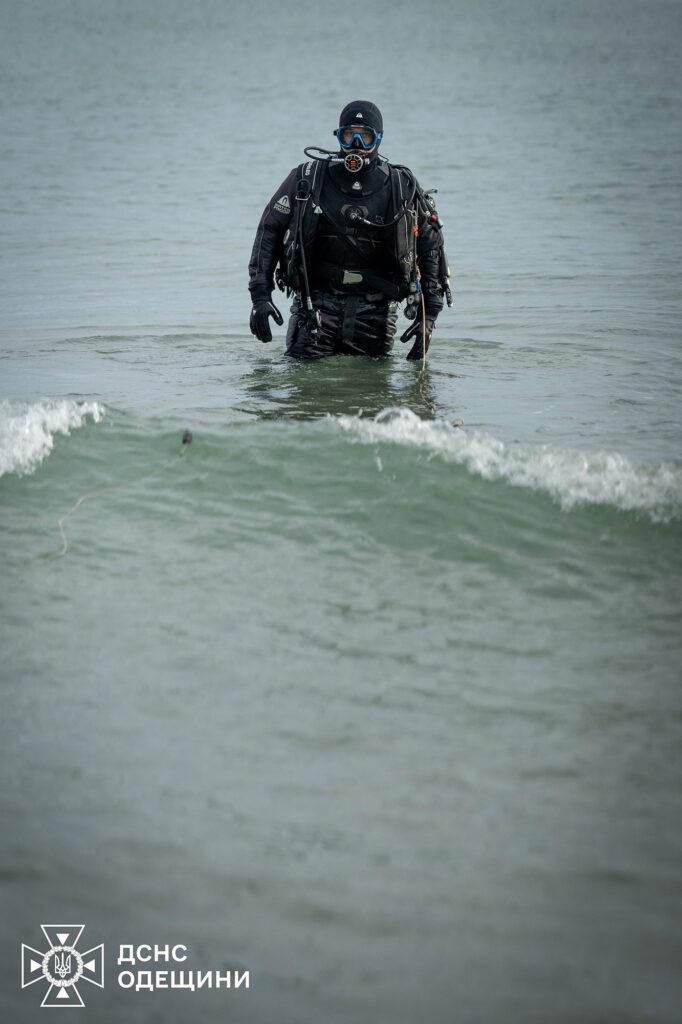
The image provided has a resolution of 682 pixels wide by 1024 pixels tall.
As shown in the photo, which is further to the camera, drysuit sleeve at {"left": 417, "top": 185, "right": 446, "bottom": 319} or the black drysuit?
drysuit sleeve at {"left": 417, "top": 185, "right": 446, "bottom": 319}

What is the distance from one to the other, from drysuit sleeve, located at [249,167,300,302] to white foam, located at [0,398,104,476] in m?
1.39

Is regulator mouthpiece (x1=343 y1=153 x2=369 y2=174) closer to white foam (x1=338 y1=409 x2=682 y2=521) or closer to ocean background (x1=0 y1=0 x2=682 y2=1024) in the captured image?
ocean background (x1=0 y1=0 x2=682 y2=1024)

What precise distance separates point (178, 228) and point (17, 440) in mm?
12292

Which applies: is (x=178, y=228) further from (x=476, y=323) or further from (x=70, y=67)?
(x=70, y=67)

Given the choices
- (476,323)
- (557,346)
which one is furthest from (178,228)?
(557,346)

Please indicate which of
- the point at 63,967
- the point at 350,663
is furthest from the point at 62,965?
the point at 350,663

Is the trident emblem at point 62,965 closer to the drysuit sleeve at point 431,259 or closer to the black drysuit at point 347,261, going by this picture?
the black drysuit at point 347,261

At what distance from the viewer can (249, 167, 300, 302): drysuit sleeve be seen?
7234 mm

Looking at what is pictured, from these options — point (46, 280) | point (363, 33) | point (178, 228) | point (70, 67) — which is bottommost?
point (46, 280)

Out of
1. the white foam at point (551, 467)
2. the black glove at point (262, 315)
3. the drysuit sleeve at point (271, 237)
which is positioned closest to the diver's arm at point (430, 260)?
the drysuit sleeve at point (271, 237)

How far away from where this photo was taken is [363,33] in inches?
3836

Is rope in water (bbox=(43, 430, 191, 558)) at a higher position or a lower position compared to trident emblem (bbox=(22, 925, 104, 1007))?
higher

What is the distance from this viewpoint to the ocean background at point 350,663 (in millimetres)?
2986

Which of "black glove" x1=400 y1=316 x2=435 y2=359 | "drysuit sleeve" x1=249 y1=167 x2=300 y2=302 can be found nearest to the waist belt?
"drysuit sleeve" x1=249 y1=167 x2=300 y2=302
